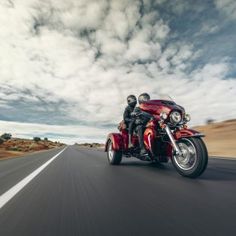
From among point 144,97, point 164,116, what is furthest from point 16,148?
point 164,116

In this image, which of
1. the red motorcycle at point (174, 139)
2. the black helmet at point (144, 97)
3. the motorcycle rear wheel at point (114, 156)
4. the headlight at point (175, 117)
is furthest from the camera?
the motorcycle rear wheel at point (114, 156)

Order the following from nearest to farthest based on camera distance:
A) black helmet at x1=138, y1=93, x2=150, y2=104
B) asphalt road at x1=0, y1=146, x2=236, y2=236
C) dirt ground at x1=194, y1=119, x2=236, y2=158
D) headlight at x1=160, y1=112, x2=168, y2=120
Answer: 1. asphalt road at x1=0, y1=146, x2=236, y2=236
2. headlight at x1=160, y1=112, x2=168, y2=120
3. black helmet at x1=138, y1=93, x2=150, y2=104
4. dirt ground at x1=194, y1=119, x2=236, y2=158

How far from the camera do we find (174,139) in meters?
6.52

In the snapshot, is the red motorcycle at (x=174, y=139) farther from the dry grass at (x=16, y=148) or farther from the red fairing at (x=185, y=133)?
the dry grass at (x=16, y=148)

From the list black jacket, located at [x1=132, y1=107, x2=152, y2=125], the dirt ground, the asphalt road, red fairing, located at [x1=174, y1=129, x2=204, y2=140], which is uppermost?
the dirt ground

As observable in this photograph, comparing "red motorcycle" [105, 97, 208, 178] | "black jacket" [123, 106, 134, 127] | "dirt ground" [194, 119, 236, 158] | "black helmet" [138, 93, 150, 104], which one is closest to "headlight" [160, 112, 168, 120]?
"red motorcycle" [105, 97, 208, 178]

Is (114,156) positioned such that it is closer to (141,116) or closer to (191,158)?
(141,116)

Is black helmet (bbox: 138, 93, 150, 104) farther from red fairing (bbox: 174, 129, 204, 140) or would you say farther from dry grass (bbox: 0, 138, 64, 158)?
dry grass (bbox: 0, 138, 64, 158)

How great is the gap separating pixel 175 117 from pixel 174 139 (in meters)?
0.59

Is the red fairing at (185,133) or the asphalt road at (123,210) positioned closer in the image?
the asphalt road at (123,210)

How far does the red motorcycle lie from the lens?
595 cm

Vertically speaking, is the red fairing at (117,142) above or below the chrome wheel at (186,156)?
above

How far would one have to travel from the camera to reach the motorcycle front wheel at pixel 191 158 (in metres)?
5.84

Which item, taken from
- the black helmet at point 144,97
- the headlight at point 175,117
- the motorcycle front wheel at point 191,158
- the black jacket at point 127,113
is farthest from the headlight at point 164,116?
the black jacket at point 127,113
